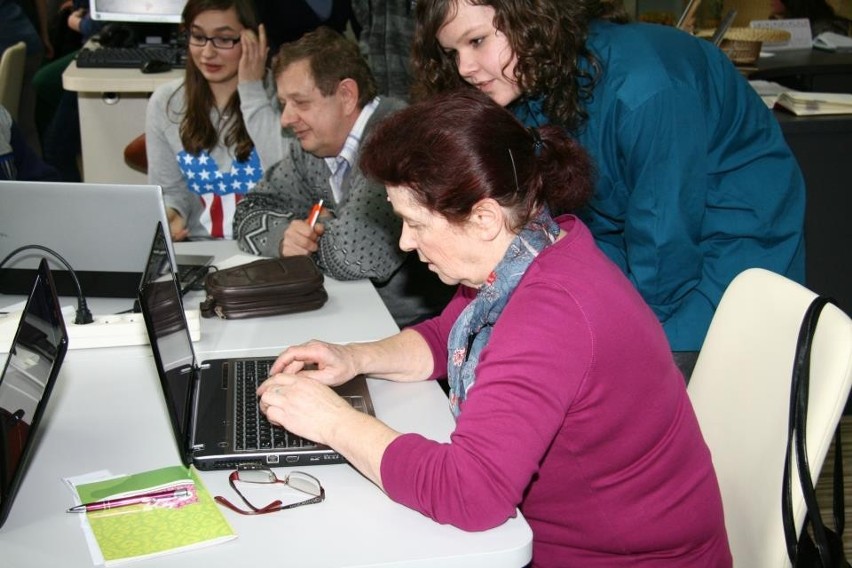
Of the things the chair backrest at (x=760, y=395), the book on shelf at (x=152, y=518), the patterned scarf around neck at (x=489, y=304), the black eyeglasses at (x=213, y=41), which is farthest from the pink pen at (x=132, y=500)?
the black eyeglasses at (x=213, y=41)

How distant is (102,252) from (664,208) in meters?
1.11

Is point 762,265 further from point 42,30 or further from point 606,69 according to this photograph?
point 42,30

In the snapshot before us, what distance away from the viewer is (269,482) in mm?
1374

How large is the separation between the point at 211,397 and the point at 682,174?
2.99ft

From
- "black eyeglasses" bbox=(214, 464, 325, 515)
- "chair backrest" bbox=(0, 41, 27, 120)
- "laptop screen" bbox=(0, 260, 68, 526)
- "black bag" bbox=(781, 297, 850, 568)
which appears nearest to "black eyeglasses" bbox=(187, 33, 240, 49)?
"chair backrest" bbox=(0, 41, 27, 120)

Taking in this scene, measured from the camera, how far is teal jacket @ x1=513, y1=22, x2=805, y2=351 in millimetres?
1787

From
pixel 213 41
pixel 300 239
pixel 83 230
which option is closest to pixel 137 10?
pixel 213 41

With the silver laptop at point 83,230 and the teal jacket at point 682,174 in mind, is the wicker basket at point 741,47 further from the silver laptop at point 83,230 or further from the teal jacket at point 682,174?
the silver laptop at point 83,230

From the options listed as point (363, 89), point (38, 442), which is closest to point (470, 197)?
point (38, 442)

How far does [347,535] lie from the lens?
1.25 meters

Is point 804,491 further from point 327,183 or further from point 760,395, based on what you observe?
point 327,183

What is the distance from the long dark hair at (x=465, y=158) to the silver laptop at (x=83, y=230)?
676mm

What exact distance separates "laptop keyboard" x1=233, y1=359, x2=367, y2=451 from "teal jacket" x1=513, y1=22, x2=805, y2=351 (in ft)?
2.11

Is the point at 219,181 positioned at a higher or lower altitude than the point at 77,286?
lower
